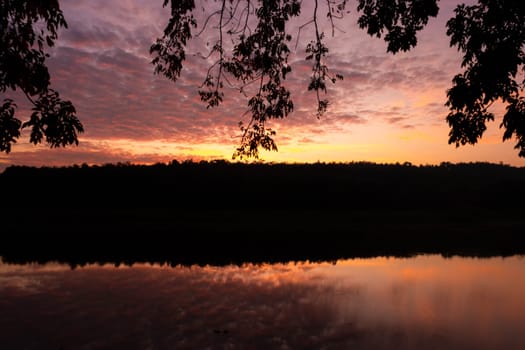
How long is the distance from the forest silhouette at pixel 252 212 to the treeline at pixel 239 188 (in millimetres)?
172

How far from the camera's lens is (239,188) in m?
61.5

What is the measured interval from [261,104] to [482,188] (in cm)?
6881

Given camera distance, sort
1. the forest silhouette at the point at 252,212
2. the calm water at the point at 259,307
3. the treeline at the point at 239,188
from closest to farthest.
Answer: the calm water at the point at 259,307, the forest silhouette at the point at 252,212, the treeline at the point at 239,188

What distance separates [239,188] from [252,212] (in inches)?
352

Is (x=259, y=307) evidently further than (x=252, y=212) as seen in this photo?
No

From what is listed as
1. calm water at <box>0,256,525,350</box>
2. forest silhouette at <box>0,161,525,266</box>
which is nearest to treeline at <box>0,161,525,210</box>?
forest silhouette at <box>0,161,525,266</box>

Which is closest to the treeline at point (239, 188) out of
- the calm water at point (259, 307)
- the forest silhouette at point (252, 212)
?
the forest silhouette at point (252, 212)

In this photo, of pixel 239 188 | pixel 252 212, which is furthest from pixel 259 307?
pixel 239 188

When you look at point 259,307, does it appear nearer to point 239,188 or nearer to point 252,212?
point 252,212

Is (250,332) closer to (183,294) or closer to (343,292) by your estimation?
(183,294)

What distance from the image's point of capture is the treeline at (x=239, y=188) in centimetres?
5784

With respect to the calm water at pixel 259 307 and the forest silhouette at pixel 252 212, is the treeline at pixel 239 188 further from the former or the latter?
the calm water at pixel 259 307

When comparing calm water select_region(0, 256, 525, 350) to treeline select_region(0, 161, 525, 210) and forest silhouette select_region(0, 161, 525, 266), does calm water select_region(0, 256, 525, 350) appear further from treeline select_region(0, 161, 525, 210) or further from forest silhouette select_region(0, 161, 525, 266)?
treeline select_region(0, 161, 525, 210)

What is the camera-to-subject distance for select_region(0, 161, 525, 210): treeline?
57844 millimetres
